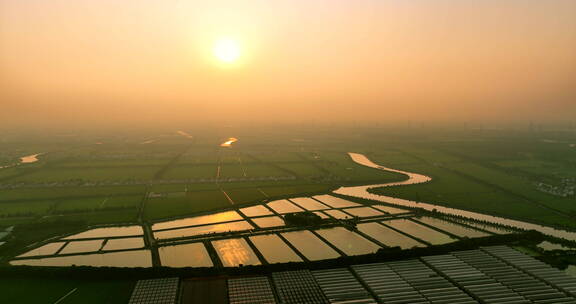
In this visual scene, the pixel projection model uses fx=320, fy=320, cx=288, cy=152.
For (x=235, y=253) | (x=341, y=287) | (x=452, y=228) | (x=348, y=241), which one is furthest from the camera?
(x=452, y=228)

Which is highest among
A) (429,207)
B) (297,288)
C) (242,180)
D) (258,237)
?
(429,207)

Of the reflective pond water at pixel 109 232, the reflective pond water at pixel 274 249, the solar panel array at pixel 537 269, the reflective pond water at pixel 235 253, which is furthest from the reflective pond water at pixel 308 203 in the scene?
the reflective pond water at pixel 109 232

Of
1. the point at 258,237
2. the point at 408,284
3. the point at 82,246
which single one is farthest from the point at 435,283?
the point at 82,246

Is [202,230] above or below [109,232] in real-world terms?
above

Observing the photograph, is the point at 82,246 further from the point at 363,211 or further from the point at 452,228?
the point at 452,228

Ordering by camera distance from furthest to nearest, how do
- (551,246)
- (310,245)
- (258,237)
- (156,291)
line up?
(258,237) → (310,245) → (551,246) → (156,291)

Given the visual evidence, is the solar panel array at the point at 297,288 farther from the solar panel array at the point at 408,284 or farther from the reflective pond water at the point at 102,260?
the reflective pond water at the point at 102,260

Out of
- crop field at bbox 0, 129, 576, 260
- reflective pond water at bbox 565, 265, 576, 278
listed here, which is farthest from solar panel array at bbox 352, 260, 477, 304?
crop field at bbox 0, 129, 576, 260

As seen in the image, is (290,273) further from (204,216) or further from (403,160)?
(403,160)
